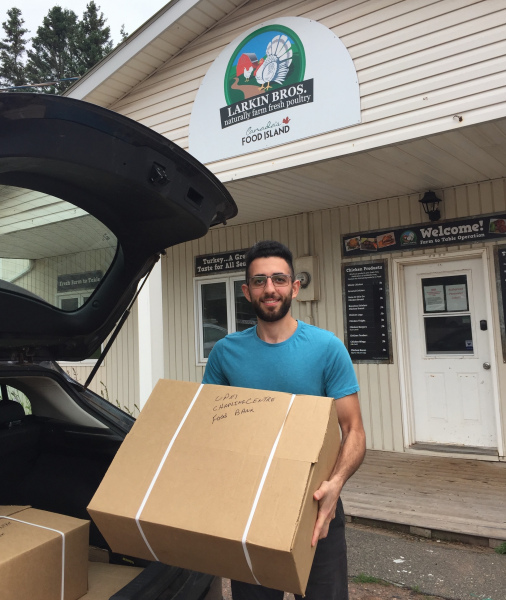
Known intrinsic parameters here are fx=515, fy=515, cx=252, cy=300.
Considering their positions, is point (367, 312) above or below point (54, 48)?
below

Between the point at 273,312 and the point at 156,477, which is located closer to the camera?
the point at 156,477

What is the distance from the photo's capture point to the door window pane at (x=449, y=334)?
17.8 feet

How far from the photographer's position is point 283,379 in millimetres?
1875

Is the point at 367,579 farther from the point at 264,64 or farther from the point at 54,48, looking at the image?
the point at 54,48

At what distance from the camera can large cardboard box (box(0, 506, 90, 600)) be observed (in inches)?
61.8

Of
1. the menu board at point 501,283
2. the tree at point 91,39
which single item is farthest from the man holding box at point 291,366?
the tree at point 91,39

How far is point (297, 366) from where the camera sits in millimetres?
1878

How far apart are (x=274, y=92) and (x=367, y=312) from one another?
2.57 m

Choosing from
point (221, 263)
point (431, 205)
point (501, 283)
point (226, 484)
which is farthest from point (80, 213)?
point (221, 263)

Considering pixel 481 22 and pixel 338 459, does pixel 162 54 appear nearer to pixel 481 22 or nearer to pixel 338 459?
pixel 481 22

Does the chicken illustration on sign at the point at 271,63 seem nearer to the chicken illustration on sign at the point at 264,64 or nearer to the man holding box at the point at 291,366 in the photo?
the chicken illustration on sign at the point at 264,64

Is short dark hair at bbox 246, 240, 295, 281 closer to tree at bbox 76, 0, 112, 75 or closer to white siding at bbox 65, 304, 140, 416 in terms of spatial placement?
white siding at bbox 65, 304, 140, 416

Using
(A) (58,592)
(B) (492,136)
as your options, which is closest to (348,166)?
(B) (492,136)

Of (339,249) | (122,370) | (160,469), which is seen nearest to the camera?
(160,469)
